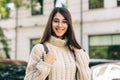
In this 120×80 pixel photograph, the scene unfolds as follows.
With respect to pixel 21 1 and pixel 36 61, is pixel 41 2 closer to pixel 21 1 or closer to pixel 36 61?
pixel 21 1

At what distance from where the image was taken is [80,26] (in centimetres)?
2350

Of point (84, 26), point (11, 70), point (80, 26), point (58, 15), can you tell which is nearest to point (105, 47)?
point (84, 26)

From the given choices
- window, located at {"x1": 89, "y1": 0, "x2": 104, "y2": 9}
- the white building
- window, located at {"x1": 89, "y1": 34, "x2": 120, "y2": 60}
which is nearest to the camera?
window, located at {"x1": 89, "y1": 34, "x2": 120, "y2": 60}

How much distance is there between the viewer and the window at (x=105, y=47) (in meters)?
21.7

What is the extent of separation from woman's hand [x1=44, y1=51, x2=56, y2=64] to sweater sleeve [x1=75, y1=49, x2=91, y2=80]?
0.23 meters

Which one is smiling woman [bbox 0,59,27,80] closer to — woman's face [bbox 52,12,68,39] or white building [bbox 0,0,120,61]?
woman's face [bbox 52,12,68,39]

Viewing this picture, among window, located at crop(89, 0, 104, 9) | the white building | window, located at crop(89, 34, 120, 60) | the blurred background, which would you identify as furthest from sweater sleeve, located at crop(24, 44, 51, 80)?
window, located at crop(89, 0, 104, 9)

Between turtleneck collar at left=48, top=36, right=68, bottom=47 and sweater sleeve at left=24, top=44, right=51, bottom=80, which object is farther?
turtleneck collar at left=48, top=36, right=68, bottom=47

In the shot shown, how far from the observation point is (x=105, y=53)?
22.0 m

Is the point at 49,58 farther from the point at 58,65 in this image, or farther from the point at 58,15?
the point at 58,15

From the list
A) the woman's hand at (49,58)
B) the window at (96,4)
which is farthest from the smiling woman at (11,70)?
the window at (96,4)

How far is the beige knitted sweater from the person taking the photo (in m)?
3.69

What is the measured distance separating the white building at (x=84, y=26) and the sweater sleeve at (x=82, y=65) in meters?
17.8

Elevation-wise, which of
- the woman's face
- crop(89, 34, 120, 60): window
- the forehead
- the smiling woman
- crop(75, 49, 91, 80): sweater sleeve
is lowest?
crop(89, 34, 120, 60): window
